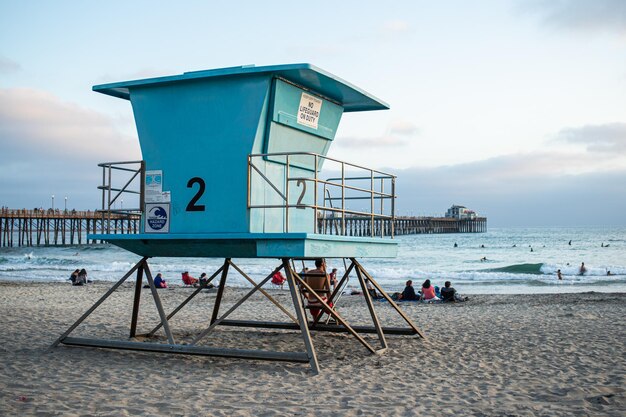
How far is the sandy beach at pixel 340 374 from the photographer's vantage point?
277 inches

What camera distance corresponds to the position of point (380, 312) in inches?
694

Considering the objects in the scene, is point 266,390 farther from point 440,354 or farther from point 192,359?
point 440,354

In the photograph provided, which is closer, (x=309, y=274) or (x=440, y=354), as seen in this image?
(x=440, y=354)

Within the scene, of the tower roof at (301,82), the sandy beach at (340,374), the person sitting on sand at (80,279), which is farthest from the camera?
the person sitting on sand at (80,279)

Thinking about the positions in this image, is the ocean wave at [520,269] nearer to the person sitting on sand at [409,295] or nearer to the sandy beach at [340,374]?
the person sitting on sand at [409,295]

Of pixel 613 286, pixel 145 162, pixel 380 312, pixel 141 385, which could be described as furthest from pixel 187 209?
pixel 613 286

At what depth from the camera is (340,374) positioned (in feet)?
29.0

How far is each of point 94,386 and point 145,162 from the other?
3.45m

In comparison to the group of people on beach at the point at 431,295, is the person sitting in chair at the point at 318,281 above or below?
above

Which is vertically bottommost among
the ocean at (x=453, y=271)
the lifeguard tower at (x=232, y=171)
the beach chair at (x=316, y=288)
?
the ocean at (x=453, y=271)

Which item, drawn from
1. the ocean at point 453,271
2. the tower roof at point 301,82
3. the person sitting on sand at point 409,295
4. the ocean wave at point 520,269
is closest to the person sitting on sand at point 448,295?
the person sitting on sand at point 409,295

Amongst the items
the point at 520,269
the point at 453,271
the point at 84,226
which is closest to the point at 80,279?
the point at 453,271

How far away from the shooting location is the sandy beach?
7.05 meters

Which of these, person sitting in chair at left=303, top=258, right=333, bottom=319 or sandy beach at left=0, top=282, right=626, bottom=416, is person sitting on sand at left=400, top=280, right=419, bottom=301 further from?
person sitting in chair at left=303, top=258, right=333, bottom=319
